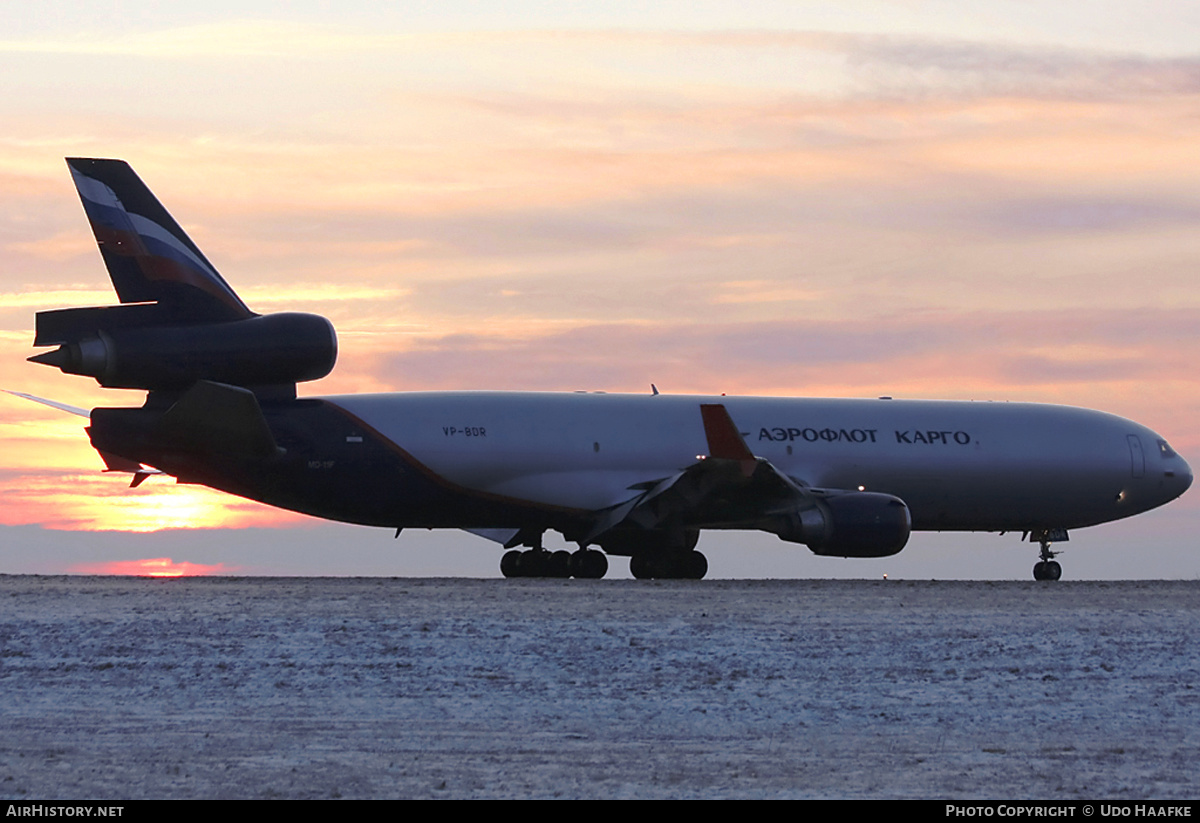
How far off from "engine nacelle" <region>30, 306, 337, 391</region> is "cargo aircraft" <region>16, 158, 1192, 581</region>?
0.10 ft

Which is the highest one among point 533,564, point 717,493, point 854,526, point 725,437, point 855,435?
point 855,435

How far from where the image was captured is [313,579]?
26.2 metres

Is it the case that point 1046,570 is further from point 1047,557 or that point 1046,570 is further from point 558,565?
point 558,565

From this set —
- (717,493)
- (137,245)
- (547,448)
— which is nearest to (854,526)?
(717,493)

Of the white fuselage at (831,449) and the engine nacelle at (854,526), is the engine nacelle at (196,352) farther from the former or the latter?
the engine nacelle at (854,526)

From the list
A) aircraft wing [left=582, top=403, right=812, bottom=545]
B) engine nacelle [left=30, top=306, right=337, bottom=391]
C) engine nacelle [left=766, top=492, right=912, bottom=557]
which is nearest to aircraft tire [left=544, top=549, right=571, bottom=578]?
aircraft wing [left=582, top=403, right=812, bottom=545]

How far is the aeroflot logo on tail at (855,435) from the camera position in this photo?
30047 mm

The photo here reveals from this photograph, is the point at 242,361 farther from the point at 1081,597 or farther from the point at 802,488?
the point at 1081,597

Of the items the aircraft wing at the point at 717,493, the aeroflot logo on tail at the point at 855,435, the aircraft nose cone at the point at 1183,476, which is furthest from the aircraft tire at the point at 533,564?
the aircraft nose cone at the point at 1183,476

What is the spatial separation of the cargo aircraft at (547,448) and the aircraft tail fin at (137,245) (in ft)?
0.08

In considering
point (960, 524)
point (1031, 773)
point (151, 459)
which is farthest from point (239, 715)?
point (960, 524)

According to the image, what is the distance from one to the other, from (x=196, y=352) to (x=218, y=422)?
52.5 inches

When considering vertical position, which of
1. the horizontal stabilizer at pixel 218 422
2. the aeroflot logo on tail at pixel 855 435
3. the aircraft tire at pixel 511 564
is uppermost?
the aeroflot logo on tail at pixel 855 435

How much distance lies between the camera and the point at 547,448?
1115 inches
